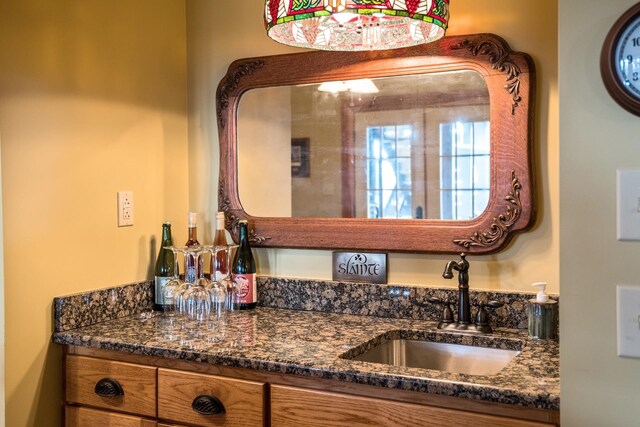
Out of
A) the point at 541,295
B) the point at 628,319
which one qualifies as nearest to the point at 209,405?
the point at 541,295

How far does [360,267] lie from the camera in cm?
234

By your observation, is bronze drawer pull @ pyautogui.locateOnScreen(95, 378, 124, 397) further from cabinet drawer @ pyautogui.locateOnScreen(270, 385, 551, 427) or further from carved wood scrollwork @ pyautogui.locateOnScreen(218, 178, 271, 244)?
carved wood scrollwork @ pyautogui.locateOnScreen(218, 178, 271, 244)

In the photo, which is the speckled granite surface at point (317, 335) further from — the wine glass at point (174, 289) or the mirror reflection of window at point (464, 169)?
the mirror reflection of window at point (464, 169)

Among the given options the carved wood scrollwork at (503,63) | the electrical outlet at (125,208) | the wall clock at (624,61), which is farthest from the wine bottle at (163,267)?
the wall clock at (624,61)

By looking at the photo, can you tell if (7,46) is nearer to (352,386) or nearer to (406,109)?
(406,109)

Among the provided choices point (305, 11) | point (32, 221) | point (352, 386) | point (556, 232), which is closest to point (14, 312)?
point (32, 221)

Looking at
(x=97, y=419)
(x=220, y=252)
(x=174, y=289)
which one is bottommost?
(x=97, y=419)

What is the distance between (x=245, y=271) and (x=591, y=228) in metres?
1.38

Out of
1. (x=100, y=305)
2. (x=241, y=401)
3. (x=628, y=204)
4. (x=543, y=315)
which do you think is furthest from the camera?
(x=100, y=305)

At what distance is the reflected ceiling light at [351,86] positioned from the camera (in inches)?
90.9

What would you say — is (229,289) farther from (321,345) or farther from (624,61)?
(624,61)

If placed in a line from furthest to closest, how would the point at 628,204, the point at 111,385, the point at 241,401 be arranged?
the point at 111,385 → the point at 241,401 → the point at 628,204

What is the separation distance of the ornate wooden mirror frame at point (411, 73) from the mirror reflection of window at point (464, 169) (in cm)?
3

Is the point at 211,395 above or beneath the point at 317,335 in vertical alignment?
beneath
